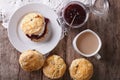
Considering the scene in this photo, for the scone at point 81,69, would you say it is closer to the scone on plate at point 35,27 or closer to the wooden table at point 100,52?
the wooden table at point 100,52

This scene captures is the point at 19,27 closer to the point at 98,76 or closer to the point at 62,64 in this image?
the point at 62,64

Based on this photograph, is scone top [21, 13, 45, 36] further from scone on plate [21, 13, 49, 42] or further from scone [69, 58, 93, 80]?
scone [69, 58, 93, 80]

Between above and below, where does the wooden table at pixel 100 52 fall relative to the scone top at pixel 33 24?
below

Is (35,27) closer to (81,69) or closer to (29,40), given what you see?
(29,40)

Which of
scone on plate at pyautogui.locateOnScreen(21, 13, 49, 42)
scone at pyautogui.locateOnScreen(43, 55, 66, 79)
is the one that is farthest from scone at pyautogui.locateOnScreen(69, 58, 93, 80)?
scone on plate at pyautogui.locateOnScreen(21, 13, 49, 42)

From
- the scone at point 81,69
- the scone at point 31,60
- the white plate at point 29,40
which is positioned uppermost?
the white plate at point 29,40

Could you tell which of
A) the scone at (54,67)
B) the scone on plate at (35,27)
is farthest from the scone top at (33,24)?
the scone at (54,67)
